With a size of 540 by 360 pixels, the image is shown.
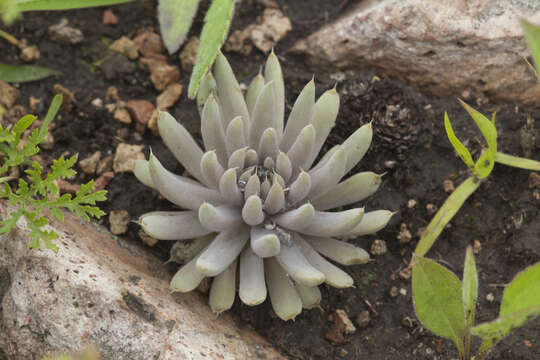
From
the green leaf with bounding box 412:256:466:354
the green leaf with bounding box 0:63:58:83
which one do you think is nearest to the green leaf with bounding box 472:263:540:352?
the green leaf with bounding box 412:256:466:354

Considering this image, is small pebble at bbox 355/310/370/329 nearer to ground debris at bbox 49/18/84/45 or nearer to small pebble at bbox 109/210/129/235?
small pebble at bbox 109/210/129/235

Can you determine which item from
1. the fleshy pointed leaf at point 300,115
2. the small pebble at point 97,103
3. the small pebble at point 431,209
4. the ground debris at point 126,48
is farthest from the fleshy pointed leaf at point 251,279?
the ground debris at point 126,48

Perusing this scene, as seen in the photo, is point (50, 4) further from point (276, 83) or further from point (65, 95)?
point (276, 83)

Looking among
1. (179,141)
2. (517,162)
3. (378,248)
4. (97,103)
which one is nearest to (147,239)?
(179,141)

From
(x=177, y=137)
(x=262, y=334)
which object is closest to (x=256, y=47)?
(x=177, y=137)

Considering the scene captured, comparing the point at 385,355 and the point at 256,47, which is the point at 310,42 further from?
the point at 385,355

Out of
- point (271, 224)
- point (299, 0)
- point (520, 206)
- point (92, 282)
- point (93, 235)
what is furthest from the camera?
point (299, 0)
